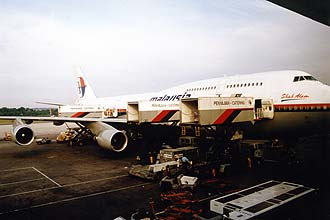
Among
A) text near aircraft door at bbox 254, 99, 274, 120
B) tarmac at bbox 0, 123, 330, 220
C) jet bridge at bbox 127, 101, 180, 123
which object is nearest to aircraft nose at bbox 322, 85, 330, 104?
tarmac at bbox 0, 123, 330, 220

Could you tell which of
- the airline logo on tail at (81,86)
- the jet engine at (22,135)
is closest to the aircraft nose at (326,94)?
the jet engine at (22,135)

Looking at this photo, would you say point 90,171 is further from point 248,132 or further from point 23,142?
point 248,132

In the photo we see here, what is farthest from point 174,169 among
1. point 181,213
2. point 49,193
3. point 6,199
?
point 6,199

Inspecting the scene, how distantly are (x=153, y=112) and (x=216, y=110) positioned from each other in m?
4.13

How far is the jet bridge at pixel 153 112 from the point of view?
14.5m

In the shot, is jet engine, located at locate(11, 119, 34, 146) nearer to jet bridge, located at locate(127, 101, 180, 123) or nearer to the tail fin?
jet bridge, located at locate(127, 101, 180, 123)

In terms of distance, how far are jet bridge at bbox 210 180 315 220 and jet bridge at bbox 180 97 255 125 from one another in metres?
3.66

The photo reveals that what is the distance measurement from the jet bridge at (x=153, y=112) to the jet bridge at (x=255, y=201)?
7083 mm

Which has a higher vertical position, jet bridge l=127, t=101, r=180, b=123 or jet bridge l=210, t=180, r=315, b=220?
jet bridge l=127, t=101, r=180, b=123

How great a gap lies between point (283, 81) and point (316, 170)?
4660mm

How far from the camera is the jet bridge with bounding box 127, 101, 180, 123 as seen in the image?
1452 cm

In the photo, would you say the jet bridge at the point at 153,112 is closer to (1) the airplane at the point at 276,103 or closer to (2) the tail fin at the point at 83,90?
(1) the airplane at the point at 276,103

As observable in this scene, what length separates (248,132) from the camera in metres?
14.9

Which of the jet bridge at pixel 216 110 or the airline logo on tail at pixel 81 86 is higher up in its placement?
the airline logo on tail at pixel 81 86
